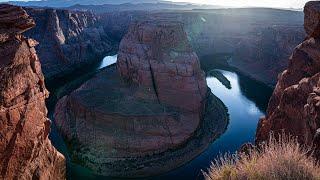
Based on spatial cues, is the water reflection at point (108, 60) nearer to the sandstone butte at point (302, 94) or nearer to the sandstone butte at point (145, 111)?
the sandstone butte at point (145, 111)

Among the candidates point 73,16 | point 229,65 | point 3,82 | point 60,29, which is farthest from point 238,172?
point 73,16

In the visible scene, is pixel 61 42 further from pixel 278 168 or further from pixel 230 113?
pixel 278 168

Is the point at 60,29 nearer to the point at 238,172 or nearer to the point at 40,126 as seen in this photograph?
the point at 40,126

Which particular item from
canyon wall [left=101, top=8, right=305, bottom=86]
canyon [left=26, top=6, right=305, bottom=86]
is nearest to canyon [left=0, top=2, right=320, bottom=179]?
canyon [left=26, top=6, right=305, bottom=86]

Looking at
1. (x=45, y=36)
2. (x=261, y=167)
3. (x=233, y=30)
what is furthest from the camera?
(x=233, y=30)

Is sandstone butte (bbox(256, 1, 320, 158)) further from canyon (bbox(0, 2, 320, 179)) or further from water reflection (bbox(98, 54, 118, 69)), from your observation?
water reflection (bbox(98, 54, 118, 69))
